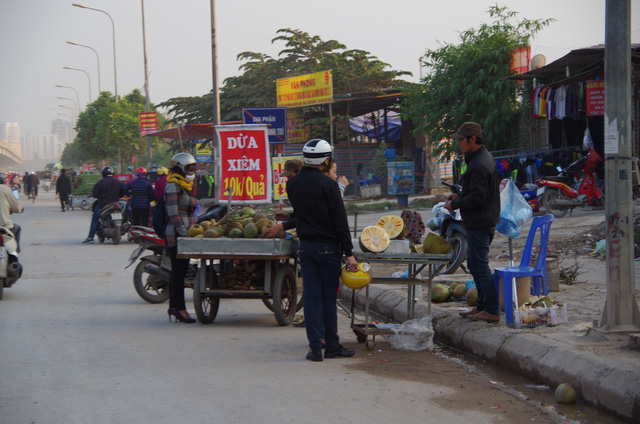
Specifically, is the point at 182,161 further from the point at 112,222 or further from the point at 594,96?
the point at 594,96

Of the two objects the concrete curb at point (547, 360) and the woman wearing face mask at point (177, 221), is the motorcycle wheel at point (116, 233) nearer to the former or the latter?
the woman wearing face mask at point (177, 221)

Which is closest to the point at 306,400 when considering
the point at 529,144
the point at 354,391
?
the point at 354,391

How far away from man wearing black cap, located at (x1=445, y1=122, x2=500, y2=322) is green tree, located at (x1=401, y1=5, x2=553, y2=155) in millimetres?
15982

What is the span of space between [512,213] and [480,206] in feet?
3.05

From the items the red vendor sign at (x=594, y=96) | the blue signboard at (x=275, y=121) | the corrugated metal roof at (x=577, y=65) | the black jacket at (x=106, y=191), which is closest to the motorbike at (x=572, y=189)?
the red vendor sign at (x=594, y=96)

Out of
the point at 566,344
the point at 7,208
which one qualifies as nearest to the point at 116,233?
the point at 7,208

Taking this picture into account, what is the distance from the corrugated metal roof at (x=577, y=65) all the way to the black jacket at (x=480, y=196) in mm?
10175

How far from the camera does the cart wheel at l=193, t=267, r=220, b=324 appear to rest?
27.9 ft

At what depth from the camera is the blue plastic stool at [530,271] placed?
7184mm

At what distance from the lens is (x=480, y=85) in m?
23.4

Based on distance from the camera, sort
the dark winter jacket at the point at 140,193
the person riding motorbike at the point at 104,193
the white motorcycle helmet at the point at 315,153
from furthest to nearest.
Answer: the person riding motorbike at the point at 104,193 < the dark winter jacket at the point at 140,193 < the white motorcycle helmet at the point at 315,153

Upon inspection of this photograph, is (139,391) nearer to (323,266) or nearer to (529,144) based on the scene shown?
(323,266)

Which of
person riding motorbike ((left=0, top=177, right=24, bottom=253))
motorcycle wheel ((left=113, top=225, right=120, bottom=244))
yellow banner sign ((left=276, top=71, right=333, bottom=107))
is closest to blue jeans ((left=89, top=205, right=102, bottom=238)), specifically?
motorcycle wheel ((left=113, top=225, right=120, bottom=244))

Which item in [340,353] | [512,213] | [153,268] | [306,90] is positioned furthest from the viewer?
[306,90]
